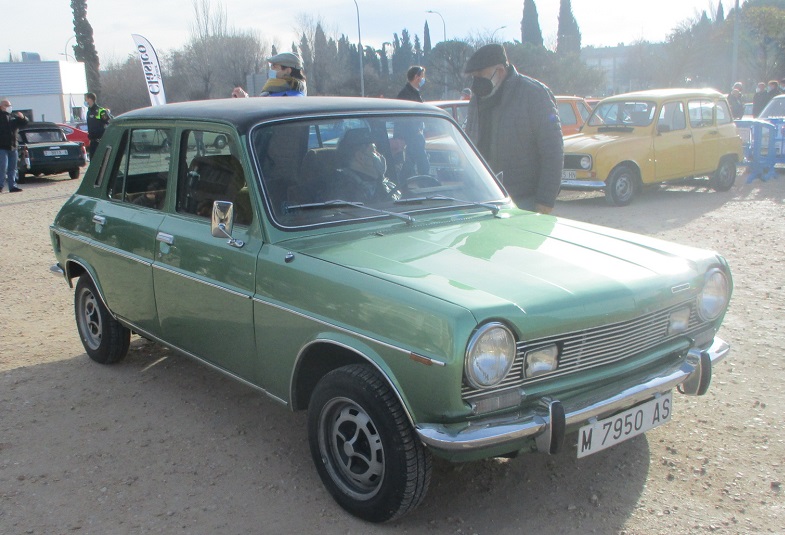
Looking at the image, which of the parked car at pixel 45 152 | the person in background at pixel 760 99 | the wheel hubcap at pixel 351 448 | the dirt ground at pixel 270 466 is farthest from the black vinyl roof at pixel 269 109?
the person in background at pixel 760 99

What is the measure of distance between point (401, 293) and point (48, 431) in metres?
2.60

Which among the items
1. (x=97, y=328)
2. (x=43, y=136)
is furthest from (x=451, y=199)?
(x=43, y=136)

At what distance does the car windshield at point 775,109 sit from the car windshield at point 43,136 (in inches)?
655

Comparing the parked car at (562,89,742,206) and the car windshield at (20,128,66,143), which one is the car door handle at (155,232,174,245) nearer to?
the parked car at (562,89,742,206)

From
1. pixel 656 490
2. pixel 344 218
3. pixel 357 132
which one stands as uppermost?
pixel 357 132

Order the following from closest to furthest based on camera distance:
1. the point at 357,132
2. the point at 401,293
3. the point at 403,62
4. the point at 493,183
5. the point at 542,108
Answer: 1. the point at 401,293
2. the point at 357,132
3. the point at 493,183
4. the point at 542,108
5. the point at 403,62

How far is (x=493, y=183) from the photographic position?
15.1ft

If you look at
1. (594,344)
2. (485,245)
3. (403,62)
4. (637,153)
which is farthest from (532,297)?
(403,62)

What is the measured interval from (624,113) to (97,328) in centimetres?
978

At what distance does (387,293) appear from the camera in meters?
3.08

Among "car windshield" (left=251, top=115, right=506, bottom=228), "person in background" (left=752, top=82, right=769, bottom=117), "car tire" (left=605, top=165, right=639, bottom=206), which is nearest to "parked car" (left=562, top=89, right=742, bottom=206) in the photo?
"car tire" (left=605, top=165, right=639, bottom=206)

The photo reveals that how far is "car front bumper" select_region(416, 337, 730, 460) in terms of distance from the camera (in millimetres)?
2859

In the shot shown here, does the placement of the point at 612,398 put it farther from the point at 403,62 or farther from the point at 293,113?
the point at 403,62

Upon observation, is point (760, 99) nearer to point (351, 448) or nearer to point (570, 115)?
point (570, 115)
